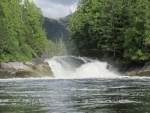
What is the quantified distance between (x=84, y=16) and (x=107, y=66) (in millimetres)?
29071

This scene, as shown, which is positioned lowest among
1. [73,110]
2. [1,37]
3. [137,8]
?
[73,110]

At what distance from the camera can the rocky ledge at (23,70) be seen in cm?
5963

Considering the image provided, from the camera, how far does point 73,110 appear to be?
18734 millimetres

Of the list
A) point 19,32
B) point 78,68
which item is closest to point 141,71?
point 78,68

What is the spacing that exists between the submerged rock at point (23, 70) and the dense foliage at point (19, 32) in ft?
8.62

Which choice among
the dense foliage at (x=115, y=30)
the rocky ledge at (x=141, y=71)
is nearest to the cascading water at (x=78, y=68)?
the dense foliage at (x=115, y=30)

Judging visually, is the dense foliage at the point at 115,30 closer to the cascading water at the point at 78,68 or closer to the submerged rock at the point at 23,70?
the cascading water at the point at 78,68

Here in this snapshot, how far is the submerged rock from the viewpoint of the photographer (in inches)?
2349

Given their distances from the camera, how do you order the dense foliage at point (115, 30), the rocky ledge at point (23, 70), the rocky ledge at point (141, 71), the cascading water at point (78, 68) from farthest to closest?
the cascading water at point (78, 68)
the dense foliage at point (115, 30)
the rocky ledge at point (141, 71)
the rocky ledge at point (23, 70)

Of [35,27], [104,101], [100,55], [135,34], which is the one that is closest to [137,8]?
[135,34]

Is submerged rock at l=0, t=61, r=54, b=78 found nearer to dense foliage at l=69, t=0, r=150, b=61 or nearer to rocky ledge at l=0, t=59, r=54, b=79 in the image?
rocky ledge at l=0, t=59, r=54, b=79

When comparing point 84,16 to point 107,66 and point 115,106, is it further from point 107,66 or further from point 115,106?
point 115,106

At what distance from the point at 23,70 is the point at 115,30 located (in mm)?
27094

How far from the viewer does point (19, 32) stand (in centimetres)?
8088
